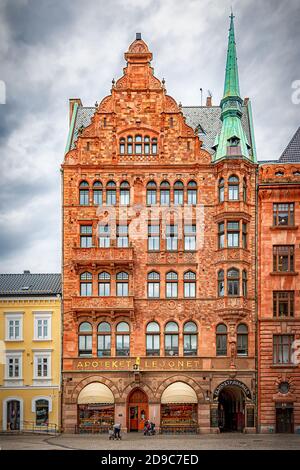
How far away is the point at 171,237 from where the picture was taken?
47.0m

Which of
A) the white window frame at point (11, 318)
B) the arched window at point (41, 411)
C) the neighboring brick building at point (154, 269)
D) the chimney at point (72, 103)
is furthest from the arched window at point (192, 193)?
the arched window at point (41, 411)

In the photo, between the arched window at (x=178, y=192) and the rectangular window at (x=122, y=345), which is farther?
the arched window at (x=178, y=192)

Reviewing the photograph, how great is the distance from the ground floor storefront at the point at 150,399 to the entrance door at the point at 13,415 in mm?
3829

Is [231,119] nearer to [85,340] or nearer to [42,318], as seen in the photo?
[85,340]

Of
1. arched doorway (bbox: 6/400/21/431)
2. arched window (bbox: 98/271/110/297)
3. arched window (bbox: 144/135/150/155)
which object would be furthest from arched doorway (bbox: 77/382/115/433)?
arched window (bbox: 144/135/150/155)

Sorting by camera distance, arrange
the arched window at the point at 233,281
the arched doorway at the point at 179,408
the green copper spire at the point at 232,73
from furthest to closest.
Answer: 1. the green copper spire at the point at 232,73
2. the arched window at the point at 233,281
3. the arched doorway at the point at 179,408

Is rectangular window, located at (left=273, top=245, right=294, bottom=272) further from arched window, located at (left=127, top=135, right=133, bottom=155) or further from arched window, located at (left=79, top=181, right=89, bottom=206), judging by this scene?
arched window, located at (left=79, top=181, right=89, bottom=206)

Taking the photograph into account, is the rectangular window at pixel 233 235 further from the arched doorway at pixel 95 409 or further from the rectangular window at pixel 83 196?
the arched doorway at pixel 95 409

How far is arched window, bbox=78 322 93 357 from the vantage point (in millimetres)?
46250

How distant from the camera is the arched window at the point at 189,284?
46.6 meters

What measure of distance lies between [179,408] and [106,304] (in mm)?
9172

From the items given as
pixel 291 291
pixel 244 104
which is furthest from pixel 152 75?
pixel 291 291
